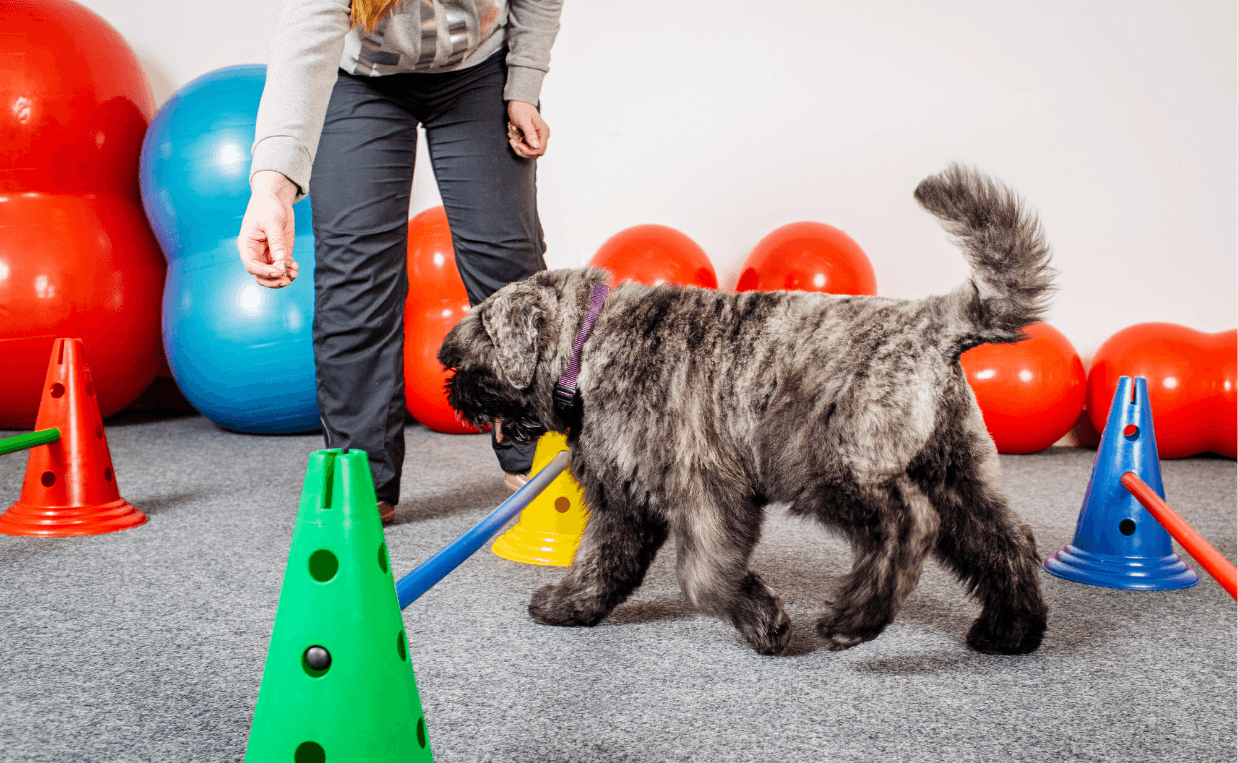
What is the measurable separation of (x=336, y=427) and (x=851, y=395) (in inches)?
51.6

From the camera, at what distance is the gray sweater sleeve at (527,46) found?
2031 millimetres

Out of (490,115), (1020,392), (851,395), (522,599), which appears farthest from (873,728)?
(1020,392)

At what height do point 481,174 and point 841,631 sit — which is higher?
point 481,174

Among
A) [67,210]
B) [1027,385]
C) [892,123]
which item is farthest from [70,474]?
[892,123]

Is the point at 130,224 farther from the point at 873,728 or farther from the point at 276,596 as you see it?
the point at 873,728

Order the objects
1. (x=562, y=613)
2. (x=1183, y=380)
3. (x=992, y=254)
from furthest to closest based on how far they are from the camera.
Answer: (x=1183, y=380)
(x=562, y=613)
(x=992, y=254)

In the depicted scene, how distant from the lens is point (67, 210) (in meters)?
3.23

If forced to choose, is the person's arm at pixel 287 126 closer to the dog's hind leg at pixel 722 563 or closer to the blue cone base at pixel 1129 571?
the dog's hind leg at pixel 722 563

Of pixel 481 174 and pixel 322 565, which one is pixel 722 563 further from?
pixel 481 174

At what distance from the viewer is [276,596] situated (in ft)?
5.35

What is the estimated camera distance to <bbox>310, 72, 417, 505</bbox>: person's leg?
1.97 meters

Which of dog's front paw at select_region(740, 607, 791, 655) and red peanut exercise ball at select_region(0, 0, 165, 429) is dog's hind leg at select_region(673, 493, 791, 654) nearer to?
dog's front paw at select_region(740, 607, 791, 655)

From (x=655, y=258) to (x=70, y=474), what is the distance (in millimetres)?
2024

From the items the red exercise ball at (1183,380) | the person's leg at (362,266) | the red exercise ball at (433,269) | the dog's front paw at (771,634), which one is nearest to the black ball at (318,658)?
the dog's front paw at (771,634)
